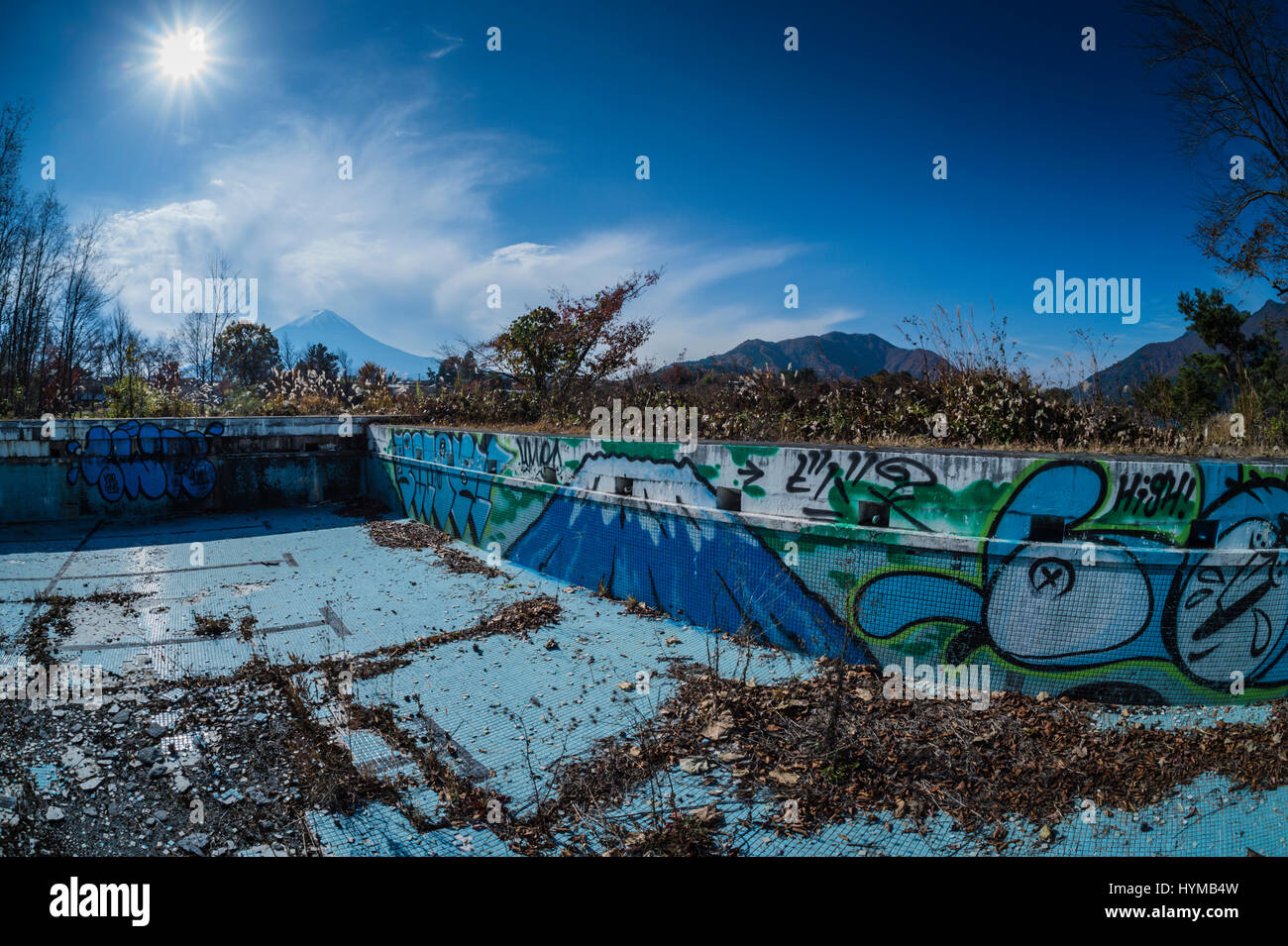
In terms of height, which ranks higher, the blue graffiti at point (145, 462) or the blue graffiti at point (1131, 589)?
the blue graffiti at point (145, 462)

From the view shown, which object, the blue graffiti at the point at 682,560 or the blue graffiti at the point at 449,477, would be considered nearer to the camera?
the blue graffiti at the point at 682,560

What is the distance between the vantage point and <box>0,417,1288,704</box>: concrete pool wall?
428 cm

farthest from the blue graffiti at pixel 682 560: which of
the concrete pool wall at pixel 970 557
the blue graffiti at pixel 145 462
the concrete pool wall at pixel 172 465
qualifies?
the blue graffiti at pixel 145 462

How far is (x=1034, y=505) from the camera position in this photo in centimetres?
447

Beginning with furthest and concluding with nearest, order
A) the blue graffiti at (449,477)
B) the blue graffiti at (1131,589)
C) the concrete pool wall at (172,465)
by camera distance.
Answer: the concrete pool wall at (172,465), the blue graffiti at (449,477), the blue graffiti at (1131,589)

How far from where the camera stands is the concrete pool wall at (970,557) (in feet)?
14.0

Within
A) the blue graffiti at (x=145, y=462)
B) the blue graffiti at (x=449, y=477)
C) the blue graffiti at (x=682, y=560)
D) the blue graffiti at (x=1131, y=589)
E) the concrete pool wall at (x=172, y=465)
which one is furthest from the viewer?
the blue graffiti at (x=145, y=462)

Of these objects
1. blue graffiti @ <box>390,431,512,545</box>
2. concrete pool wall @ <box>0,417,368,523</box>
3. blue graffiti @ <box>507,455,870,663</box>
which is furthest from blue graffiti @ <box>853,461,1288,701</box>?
concrete pool wall @ <box>0,417,368,523</box>

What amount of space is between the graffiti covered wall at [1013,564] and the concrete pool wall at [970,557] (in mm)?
11

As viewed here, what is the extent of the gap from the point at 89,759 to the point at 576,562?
15.3 ft

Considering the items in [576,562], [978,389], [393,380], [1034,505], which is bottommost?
[576,562]

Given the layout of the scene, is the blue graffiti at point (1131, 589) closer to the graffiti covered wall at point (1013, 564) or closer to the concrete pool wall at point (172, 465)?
the graffiti covered wall at point (1013, 564)

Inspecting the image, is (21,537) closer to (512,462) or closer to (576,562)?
(512,462)
